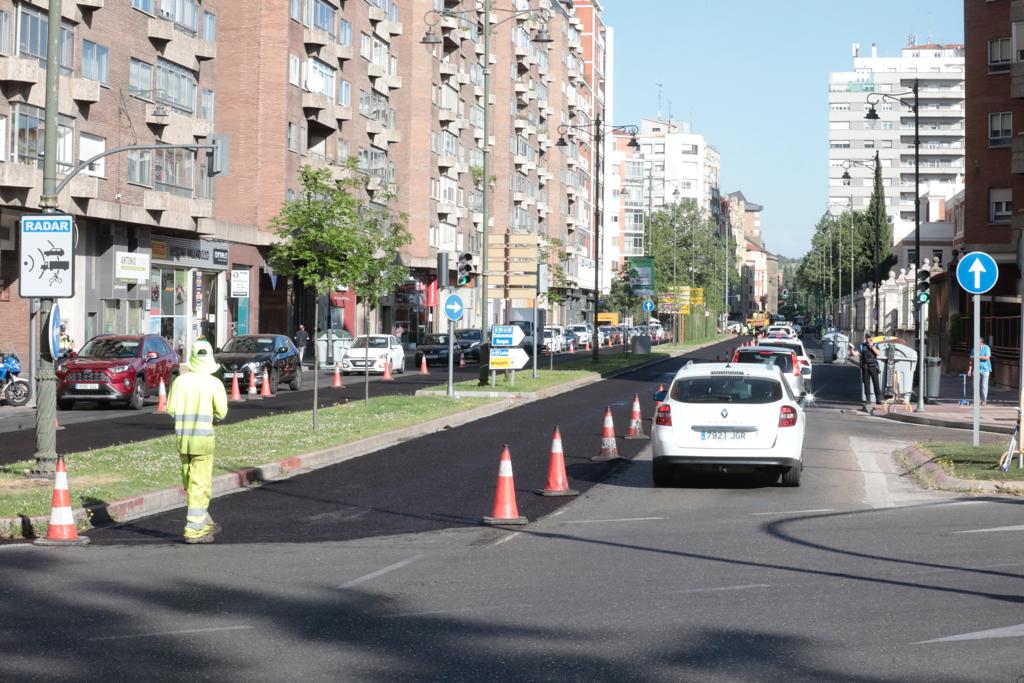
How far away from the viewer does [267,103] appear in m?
60.1

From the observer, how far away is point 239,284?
55.8 meters

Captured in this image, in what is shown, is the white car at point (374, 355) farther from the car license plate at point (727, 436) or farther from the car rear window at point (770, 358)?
the car license plate at point (727, 436)

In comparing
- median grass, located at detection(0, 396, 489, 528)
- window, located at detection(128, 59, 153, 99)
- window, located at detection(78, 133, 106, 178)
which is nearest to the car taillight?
median grass, located at detection(0, 396, 489, 528)

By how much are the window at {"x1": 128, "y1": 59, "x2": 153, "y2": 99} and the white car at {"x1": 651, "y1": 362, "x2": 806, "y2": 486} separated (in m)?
33.9

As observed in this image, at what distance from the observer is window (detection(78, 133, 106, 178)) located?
42.6 metres

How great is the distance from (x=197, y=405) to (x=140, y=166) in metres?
35.6

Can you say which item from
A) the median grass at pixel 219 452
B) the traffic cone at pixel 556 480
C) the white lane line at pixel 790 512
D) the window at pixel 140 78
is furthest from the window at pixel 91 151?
the white lane line at pixel 790 512

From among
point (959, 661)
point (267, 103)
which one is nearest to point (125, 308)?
point (267, 103)

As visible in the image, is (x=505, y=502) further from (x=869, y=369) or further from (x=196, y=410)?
(x=869, y=369)

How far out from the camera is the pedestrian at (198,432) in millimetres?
12141

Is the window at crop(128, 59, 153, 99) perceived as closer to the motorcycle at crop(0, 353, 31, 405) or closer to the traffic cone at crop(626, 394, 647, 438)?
the motorcycle at crop(0, 353, 31, 405)

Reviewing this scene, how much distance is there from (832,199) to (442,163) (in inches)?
4356

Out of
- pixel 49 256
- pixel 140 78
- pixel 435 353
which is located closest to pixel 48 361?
pixel 49 256

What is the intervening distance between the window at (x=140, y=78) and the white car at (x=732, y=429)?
33.9 meters
